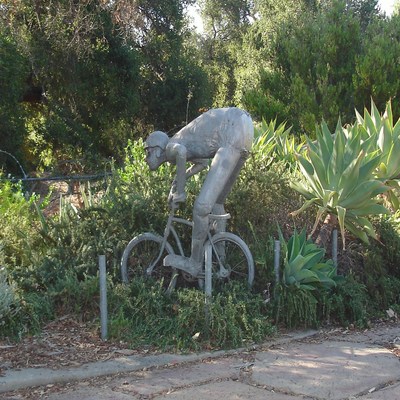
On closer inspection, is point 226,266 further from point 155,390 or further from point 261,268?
point 155,390

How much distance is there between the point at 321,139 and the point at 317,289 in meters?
1.93

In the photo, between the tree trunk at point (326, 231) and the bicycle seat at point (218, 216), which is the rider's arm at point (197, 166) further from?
the tree trunk at point (326, 231)

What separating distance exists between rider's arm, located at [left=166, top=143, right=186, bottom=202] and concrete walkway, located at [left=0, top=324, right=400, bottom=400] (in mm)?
1687

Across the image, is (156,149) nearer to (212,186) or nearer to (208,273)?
(212,186)

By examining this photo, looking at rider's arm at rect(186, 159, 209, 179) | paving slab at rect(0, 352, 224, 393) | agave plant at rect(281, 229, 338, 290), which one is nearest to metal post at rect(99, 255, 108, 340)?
paving slab at rect(0, 352, 224, 393)

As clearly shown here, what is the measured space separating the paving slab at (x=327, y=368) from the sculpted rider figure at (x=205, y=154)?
1.38 m

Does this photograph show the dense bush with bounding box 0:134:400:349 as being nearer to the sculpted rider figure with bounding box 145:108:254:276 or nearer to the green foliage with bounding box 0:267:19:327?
the green foliage with bounding box 0:267:19:327

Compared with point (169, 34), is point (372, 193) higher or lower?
lower

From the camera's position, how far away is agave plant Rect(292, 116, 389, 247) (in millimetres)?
7078

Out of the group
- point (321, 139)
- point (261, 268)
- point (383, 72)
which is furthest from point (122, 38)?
point (261, 268)

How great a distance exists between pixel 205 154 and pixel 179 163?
13.0 inches

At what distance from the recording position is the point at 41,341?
18.5 feet

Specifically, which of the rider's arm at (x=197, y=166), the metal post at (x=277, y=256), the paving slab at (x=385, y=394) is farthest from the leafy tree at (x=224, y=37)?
the paving slab at (x=385, y=394)

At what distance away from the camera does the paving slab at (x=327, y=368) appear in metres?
4.82
